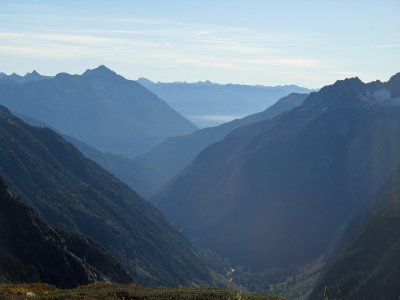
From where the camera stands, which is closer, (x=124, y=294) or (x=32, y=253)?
(x=124, y=294)

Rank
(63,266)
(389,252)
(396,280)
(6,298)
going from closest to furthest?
(6,298), (63,266), (396,280), (389,252)

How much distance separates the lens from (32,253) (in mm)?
103000

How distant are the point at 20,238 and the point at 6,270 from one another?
19.6m

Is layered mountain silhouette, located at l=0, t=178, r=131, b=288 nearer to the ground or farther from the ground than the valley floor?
nearer to the ground

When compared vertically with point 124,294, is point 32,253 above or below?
below

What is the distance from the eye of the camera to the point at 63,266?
102625 millimetres

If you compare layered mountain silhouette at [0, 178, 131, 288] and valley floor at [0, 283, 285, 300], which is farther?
layered mountain silhouette at [0, 178, 131, 288]

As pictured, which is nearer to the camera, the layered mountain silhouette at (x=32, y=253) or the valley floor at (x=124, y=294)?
the valley floor at (x=124, y=294)

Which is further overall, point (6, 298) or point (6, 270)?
point (6, 270)

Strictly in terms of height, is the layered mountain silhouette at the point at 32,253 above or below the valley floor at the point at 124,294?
below

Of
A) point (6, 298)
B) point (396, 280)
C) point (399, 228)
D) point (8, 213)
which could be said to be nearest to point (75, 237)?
point (8, 213)

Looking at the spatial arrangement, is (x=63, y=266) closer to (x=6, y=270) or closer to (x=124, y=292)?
(x=6, y=270)

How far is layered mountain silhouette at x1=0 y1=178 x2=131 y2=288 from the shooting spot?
93.1 metres

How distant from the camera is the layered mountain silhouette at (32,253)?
9312cm
